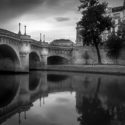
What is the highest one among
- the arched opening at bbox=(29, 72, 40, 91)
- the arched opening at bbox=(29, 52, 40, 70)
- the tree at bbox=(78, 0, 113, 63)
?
the tree at bbox=(78, 0, 113, 63)

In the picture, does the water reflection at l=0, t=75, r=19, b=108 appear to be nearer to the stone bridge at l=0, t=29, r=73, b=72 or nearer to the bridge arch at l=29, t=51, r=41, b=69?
the stone bridge at l=0, t=29, r=73, b=72

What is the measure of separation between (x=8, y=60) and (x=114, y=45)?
26.4 metres

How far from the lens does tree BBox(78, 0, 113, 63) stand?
39438 mm

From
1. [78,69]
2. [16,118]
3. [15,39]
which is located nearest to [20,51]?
[15,39]

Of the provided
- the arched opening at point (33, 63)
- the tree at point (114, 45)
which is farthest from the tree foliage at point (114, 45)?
the arched opening at point (33, 63)

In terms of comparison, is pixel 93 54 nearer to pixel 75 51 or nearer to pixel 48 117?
pixel 75 51

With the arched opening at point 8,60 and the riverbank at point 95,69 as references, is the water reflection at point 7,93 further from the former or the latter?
the riverbank at point 95,69

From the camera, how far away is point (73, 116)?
773 centimetres

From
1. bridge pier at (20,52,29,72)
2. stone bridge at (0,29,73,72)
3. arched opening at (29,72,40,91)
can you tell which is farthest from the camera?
bridge pier at (20,52,29,72)

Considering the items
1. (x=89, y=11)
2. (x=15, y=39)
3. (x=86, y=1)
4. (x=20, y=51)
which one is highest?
(x=86, y=1)

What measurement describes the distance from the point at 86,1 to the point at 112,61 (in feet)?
59.1

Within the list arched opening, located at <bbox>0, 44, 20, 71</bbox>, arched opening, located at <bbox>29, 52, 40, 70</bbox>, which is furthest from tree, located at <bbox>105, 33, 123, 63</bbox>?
arched opening, located at <bbox>0, 44, 20, 71</bbox>

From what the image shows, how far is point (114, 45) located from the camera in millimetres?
42969

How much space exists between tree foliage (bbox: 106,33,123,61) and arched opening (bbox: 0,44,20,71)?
24360 mm
